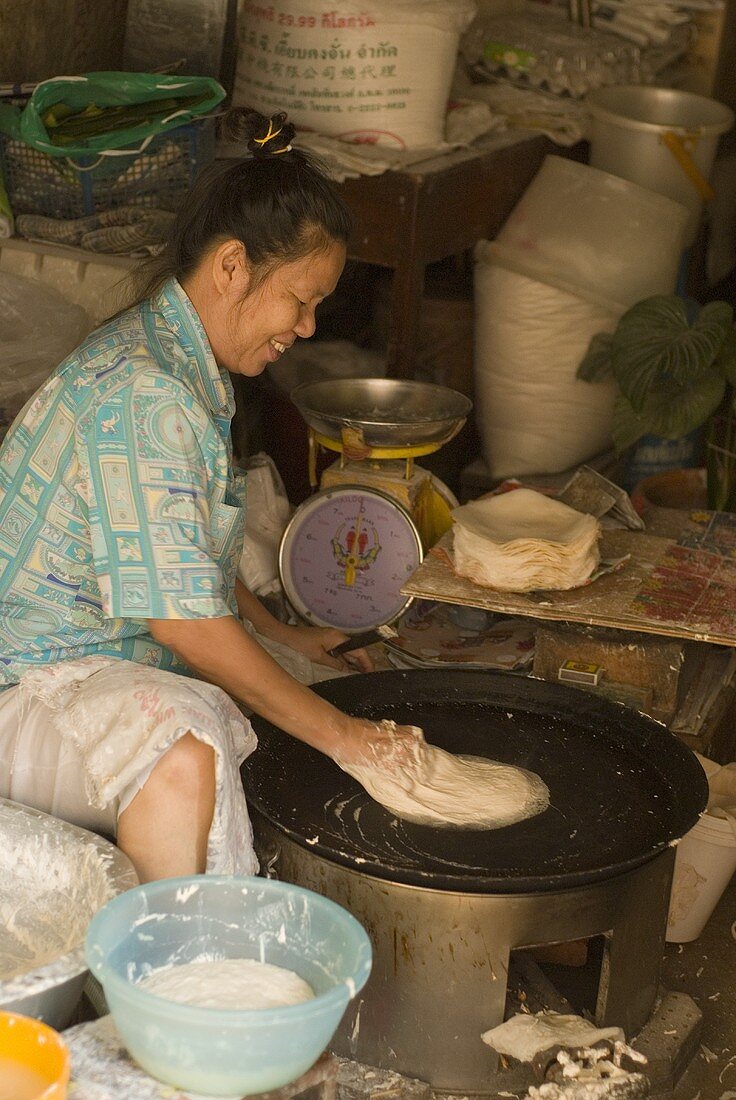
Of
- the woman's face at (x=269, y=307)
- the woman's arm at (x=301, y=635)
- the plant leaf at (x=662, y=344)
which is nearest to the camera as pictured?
the woman's face at (x=269, y=307)

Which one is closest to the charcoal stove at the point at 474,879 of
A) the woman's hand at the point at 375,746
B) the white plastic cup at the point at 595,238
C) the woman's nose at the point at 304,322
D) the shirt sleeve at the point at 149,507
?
the woman's hand at the point at 375,746

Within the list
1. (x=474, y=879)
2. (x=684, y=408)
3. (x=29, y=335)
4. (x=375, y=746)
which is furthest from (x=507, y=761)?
(x=684, y=408)

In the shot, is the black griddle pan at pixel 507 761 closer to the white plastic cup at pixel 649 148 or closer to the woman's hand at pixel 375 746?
the woman's hand at pixel 375 746

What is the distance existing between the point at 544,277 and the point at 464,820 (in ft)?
7.57

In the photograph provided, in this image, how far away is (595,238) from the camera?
409 cm

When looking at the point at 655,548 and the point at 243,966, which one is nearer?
the point at 243,966

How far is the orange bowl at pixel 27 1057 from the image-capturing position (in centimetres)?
145

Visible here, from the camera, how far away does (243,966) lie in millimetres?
1704

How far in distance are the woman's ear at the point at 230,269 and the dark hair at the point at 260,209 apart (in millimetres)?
14

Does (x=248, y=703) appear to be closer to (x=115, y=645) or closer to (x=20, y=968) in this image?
(x=115, y=645)

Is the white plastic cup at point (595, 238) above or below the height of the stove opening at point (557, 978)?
above

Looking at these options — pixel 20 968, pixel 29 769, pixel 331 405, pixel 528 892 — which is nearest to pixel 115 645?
pixel 29 769

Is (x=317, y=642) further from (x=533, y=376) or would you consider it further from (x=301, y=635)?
(x=533, y=376)

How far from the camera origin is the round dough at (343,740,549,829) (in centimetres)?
216
